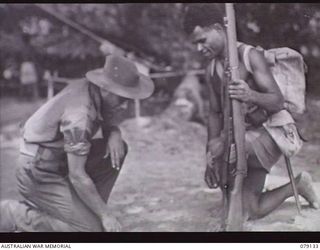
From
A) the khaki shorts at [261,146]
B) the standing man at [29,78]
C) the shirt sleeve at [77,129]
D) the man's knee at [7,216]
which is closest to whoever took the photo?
the shirt sleeve at [77,129]

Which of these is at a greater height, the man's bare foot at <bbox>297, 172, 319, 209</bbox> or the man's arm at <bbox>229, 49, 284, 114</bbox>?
the man's arm at <bbox>229, 49, 284, 114</bbox>

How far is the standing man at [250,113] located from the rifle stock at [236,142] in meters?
0.06

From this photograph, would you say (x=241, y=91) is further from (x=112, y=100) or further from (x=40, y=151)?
(x=40, y=151)

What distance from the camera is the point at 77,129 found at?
655cm

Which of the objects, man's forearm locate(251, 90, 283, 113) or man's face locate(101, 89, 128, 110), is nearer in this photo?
man's forearm locate(251, 90, 283, 113)

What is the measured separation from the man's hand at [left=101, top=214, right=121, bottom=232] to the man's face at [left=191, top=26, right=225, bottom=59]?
193 centimetres

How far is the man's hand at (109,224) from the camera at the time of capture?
664 centimetres

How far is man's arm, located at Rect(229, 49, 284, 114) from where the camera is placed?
21.5ft

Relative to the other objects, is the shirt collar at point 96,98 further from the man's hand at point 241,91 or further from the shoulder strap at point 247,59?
the shoulder strap at point 247,59

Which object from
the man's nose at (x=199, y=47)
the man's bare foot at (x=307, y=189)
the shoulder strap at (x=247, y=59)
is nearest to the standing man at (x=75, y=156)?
the man's nose at (x=199, y=47)

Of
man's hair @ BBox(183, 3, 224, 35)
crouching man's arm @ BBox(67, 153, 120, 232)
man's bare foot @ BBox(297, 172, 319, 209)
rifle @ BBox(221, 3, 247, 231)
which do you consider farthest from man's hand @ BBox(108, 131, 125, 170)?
man's bare foot @ BBox(297, 172, 319, 209)

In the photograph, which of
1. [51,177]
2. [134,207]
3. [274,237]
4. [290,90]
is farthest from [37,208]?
[290,90]

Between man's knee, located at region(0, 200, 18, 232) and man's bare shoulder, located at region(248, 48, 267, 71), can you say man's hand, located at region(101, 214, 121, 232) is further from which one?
man's bare shoulder, located at region(248, 48, 267, 71)

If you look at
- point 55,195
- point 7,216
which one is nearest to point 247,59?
point 55,195
